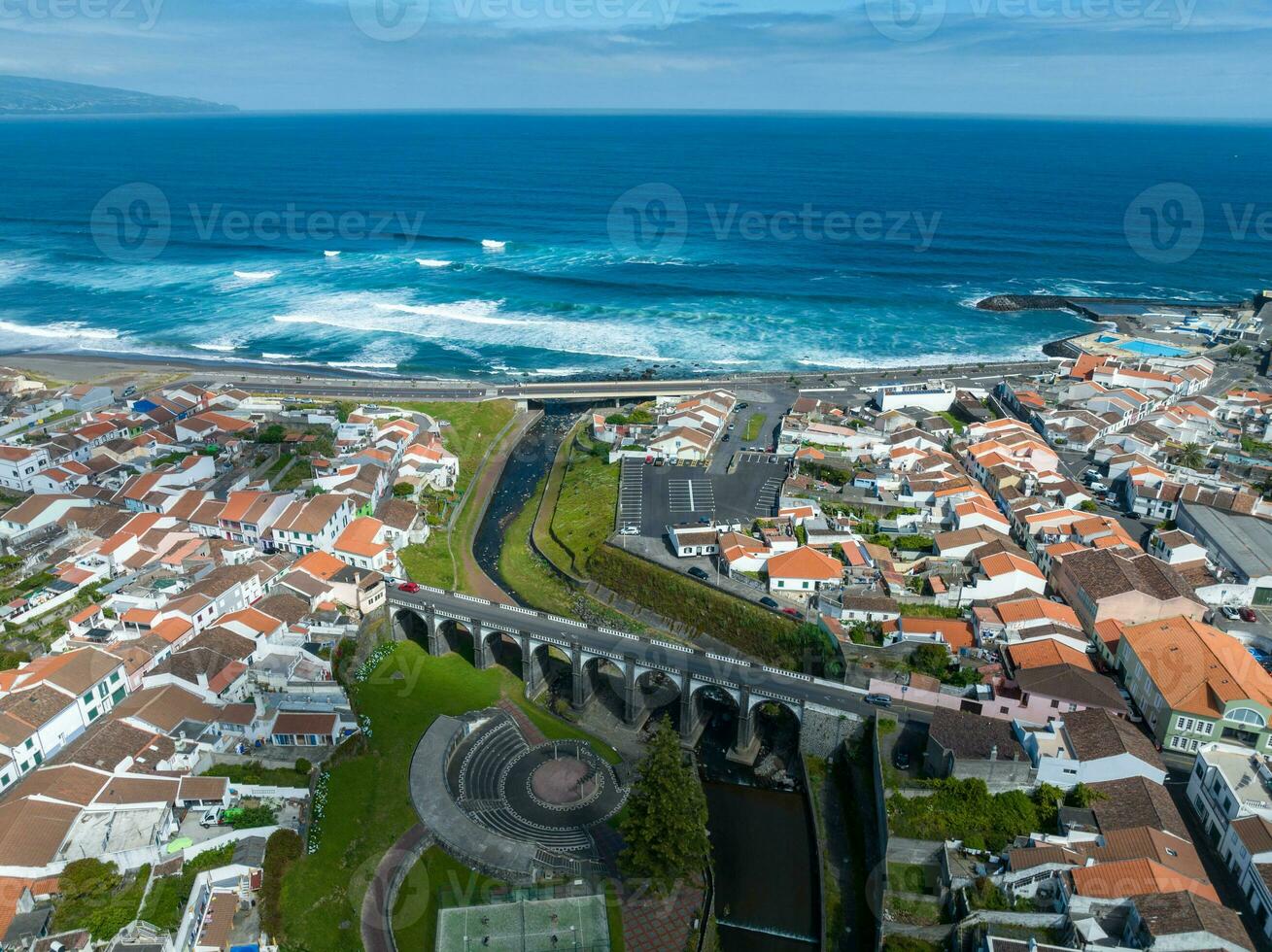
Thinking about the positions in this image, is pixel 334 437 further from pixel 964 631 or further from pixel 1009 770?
pixel 1009 770

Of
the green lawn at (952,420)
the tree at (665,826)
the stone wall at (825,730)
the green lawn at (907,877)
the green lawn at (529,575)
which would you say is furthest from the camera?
the green lawn at (952,420)

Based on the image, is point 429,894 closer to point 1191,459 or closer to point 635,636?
point 635,636
